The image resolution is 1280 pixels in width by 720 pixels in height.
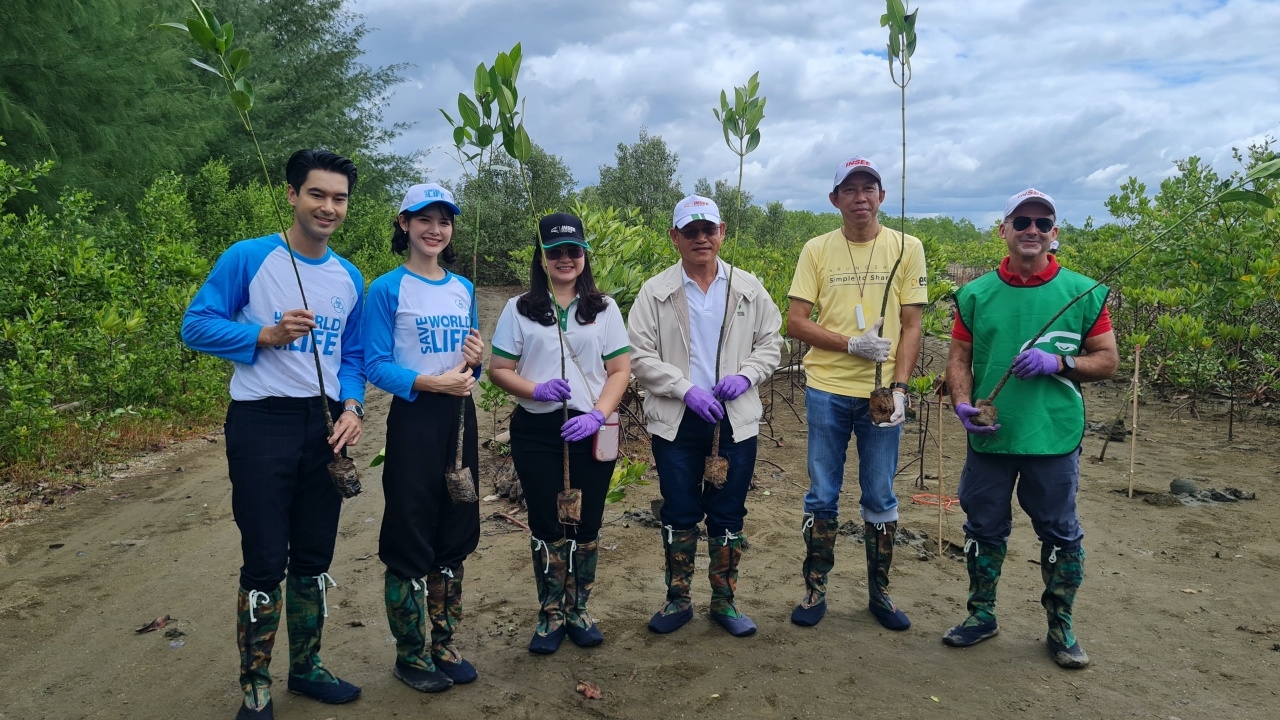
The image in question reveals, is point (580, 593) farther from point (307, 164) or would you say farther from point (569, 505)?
point (307, 164)

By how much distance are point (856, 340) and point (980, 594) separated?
137cm

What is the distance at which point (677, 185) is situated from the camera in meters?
31.3

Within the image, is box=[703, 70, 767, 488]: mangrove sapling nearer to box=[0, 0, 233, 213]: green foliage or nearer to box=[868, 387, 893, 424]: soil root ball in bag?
box=[868, 387, 893, 424]: soil root ball in bag

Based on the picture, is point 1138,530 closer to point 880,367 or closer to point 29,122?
point 880,367

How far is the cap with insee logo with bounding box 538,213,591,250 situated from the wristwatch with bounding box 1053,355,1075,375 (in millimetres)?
2145

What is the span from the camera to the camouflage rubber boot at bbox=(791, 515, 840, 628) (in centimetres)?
390

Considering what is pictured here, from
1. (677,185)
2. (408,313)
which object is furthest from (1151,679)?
(677,185)

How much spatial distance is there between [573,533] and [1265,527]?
209 inches

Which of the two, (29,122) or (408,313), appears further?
(29,122)

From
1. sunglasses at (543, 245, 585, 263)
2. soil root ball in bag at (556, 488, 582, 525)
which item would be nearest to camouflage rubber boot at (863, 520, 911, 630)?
soil root ball in bag at (556, 488, 582, 525)

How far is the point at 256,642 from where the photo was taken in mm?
3012

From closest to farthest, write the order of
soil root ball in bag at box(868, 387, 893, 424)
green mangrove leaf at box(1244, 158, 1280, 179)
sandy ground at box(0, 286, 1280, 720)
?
green mangrove leaf at box(1244, 158, 1280, 179)
sandy ground at box(0, 286, 1280, 720)
soil root ball in bag at box(868, 387, 893, 424)

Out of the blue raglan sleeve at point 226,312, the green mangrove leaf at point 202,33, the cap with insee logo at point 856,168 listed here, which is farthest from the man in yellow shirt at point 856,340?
the green mangrove leaf at point 202,33

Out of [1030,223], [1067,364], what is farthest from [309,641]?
[1030,223]
